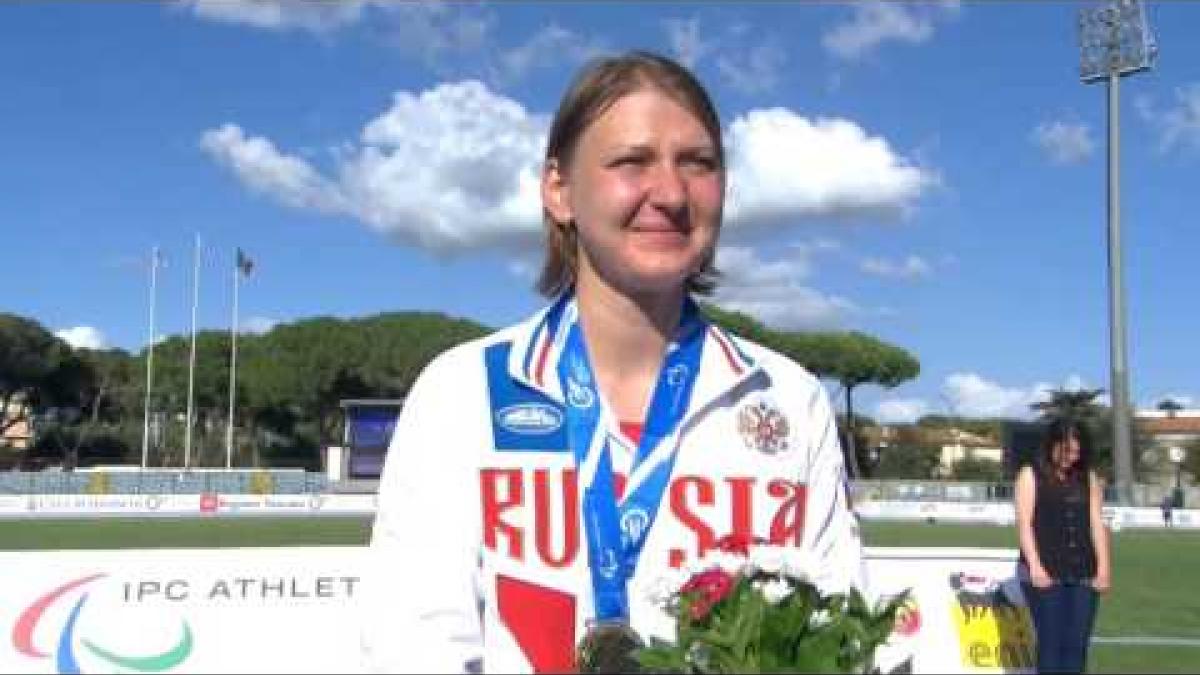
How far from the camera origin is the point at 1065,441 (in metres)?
9.48

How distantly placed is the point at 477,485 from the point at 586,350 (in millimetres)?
297

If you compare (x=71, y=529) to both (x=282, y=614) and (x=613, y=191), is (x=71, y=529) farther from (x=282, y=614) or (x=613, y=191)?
(x=613, y=191)

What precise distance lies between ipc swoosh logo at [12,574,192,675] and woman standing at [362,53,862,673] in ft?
26.1

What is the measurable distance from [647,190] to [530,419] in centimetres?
35

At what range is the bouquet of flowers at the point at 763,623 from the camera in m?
1.39

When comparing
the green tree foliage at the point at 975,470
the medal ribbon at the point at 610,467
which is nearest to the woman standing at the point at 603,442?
the medal ribbon at the point at 610,467

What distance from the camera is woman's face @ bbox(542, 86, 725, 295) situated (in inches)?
72.2

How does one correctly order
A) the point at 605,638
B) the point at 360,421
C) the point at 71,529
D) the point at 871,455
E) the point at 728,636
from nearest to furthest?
the point at 728,636
the point at 605,638
the point at 71,529
the point at 360,421
the point at 871,455

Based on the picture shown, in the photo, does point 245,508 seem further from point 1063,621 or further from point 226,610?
point 1063,621

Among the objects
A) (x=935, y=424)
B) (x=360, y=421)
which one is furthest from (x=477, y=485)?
(x=935, y=424)

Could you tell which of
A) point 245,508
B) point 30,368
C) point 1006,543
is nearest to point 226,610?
point 1006,543

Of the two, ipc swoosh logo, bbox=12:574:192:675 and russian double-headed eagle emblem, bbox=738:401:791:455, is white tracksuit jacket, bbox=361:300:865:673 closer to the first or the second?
russian double-headed eagle emblem, bbox=738:401:791:455

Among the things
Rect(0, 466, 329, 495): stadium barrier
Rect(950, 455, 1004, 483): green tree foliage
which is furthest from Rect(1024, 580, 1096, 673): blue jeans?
Rect(950, 455, 1004, 483): green tree foliage

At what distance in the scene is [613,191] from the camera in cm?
184
